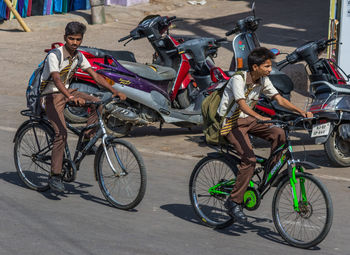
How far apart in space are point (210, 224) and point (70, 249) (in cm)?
136

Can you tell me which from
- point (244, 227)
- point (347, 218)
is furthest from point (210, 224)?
point (347, 218)

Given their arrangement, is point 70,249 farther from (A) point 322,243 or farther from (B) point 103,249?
(A) point 322,243

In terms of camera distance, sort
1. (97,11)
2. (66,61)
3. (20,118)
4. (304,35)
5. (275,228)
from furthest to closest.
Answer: (97,11), (304,35), (20,118), (66,61), (275,228)

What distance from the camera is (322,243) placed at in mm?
6258

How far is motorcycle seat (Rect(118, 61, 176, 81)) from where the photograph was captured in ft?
35.2

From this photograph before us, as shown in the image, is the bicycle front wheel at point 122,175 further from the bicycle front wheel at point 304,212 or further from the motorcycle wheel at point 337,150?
the motorcycle wheel at point 337,150

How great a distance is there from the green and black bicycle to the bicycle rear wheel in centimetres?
179

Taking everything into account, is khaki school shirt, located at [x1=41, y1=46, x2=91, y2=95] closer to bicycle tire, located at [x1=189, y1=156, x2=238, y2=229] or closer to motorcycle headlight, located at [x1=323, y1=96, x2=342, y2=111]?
bicycle tire, located at [x1=189, y1=156, x2=238, y2=229]

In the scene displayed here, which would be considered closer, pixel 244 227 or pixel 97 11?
pixel 244 227

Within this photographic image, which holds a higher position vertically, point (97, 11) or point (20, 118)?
point (97, 11)

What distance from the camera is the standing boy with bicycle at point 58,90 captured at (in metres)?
7.25

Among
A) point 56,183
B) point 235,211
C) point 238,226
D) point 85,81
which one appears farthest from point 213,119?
point 85,81

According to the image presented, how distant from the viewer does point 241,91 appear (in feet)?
20.6

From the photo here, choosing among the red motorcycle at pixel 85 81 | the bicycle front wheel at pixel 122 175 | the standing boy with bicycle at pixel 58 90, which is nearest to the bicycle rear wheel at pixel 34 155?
the standing boy with bicycle at pixel 58 90
